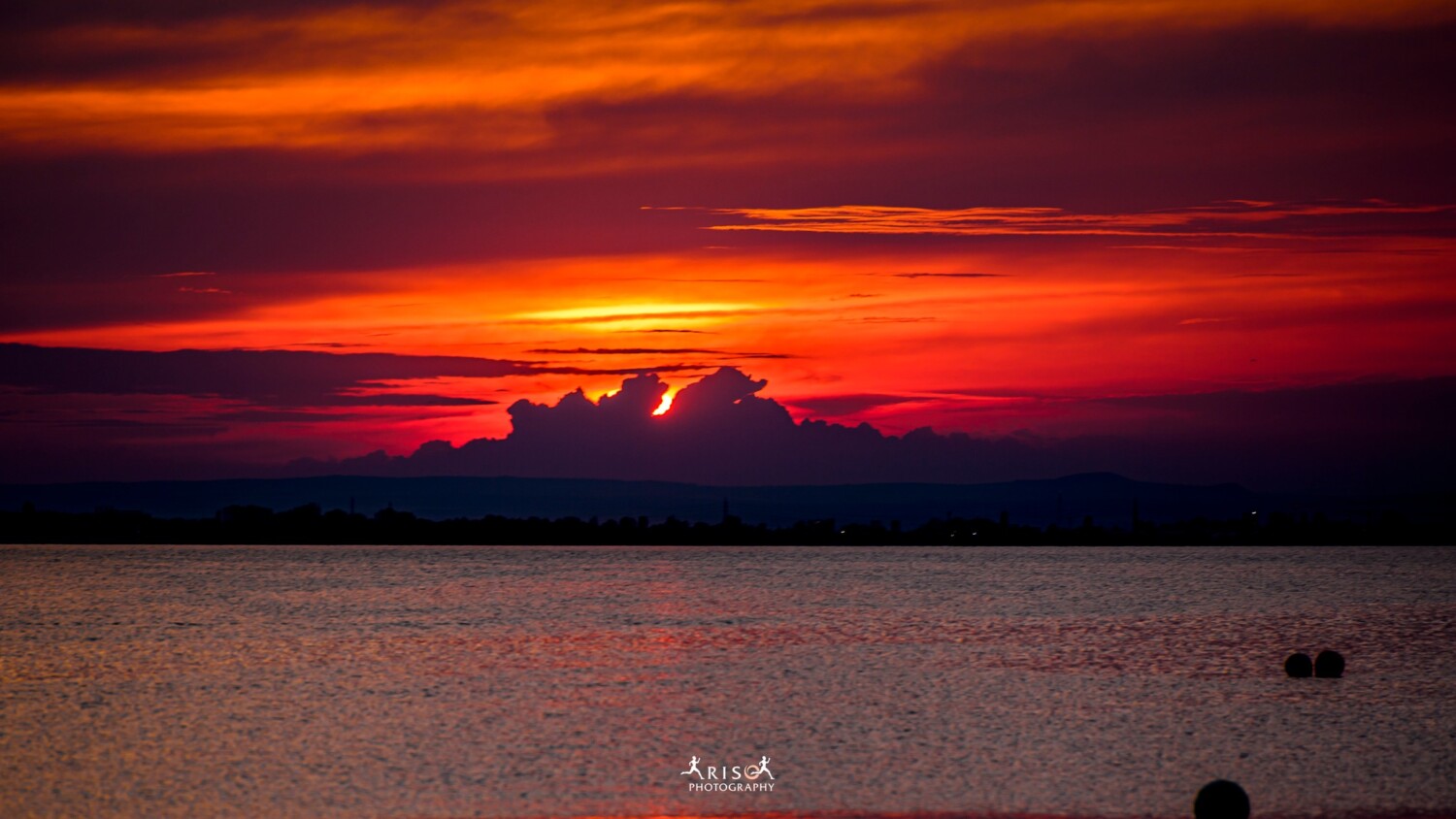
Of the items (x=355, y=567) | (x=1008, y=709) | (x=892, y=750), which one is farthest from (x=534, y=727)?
(x=355, y=567)

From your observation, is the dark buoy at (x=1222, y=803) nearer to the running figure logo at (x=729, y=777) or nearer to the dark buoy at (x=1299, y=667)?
the running figure logo at (x=729, y=777)

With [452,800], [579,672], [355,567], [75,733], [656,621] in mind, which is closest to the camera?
[452,800]

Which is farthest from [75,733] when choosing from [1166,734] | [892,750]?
[1166,734]

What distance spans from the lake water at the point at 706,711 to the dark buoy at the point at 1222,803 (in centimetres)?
403

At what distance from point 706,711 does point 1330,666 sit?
20.5m

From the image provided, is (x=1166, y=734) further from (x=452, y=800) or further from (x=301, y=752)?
(x=301, y=752)

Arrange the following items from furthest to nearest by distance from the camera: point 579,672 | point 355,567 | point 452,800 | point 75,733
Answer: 1. point 355,567
2. point 579,672
3. point 75,733
4. point 452,800

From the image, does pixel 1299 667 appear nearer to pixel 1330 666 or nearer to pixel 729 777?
pixel 1330 666

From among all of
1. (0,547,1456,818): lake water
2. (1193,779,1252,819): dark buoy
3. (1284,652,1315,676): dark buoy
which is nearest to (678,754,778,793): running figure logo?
(0,547,1456,818): lake water

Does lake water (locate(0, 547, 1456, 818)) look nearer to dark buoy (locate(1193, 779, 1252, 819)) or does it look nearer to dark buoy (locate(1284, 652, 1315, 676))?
dark buoy (locate(1284, 652, 1315, 676))

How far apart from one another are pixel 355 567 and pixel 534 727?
15419 centimetres

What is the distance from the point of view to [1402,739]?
31.6 meters

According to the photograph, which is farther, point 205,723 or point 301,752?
point 205,723

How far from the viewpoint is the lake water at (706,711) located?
25141 mm
